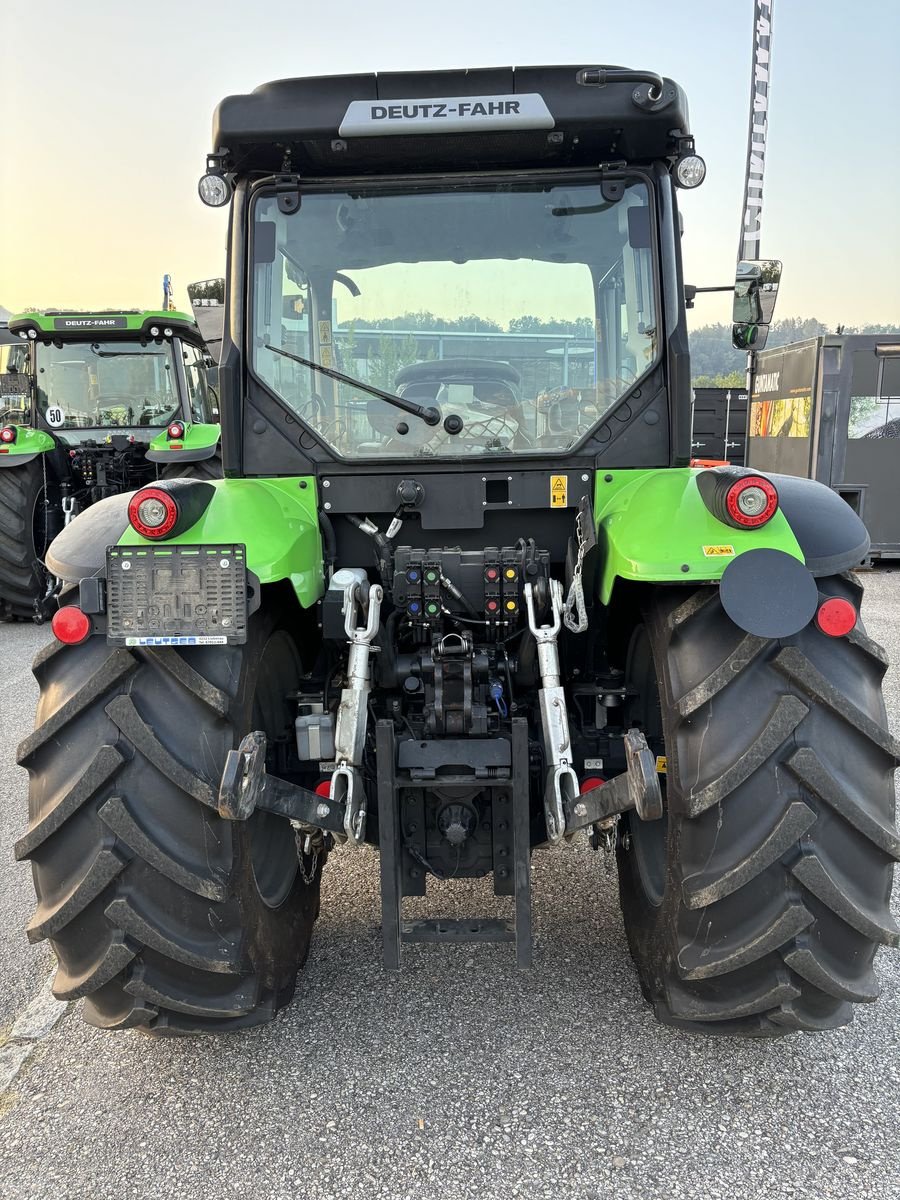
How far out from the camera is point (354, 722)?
2.48 m

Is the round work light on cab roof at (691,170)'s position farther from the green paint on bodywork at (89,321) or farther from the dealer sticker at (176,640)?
the green paint on bodywork at (89,321)

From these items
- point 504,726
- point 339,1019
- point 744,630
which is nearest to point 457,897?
point 339,1019

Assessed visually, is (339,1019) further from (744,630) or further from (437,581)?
(744,630)

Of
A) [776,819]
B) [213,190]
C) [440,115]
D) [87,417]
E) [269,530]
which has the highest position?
[440,115]

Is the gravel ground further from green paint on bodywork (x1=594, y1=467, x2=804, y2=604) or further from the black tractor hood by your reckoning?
the black tractor hood

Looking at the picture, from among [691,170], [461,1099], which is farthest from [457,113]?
[461,1099]

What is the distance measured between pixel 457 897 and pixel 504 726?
1.08 metres

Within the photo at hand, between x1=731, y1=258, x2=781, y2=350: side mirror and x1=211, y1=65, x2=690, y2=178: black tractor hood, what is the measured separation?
1.90 ft

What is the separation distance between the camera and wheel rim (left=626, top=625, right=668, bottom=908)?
8.65 ft

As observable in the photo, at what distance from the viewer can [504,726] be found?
8.70 ft

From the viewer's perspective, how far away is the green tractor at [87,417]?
8656 millimetres

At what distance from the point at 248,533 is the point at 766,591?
1.32m

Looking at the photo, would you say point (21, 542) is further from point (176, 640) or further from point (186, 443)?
point (176, 640)

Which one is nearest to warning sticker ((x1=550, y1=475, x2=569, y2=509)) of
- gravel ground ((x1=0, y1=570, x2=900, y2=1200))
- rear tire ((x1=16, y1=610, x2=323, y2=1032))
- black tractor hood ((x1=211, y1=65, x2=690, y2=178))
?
black tractor hood ((x1=211, y1=65, x2=690, y2=178))
